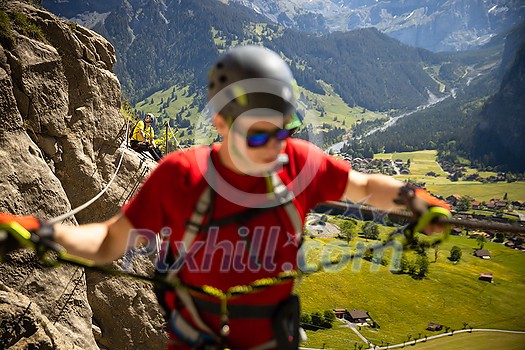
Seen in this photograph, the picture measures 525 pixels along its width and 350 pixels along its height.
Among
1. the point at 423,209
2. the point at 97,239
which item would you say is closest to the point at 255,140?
the point at 97,239

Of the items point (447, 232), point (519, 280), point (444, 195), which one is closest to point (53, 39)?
point (447, 232)

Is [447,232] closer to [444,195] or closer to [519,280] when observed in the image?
[519,280]

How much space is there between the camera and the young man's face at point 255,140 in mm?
2615

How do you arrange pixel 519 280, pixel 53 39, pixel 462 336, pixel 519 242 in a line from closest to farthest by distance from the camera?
pixel 53 39, pixel 462 336, pixel 519 280, pixel 519 242

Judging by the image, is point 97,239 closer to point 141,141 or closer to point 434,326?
point 141,141

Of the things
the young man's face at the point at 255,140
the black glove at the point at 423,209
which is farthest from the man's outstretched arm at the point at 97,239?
the black glove at the point at 423,209

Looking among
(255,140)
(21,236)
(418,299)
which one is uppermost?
(418,299)

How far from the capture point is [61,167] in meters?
11.1

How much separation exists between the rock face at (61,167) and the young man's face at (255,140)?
4994 mm

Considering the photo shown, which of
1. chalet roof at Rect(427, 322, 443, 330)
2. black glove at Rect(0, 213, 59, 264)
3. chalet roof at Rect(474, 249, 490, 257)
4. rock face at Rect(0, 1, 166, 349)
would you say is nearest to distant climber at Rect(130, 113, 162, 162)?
rock face at Rect(0, 1, 166, 349)

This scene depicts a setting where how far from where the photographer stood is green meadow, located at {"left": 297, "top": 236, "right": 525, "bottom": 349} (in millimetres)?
Answer: 89688

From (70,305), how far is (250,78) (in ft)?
25.2

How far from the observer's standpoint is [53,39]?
11570 mm

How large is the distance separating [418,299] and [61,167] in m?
108
